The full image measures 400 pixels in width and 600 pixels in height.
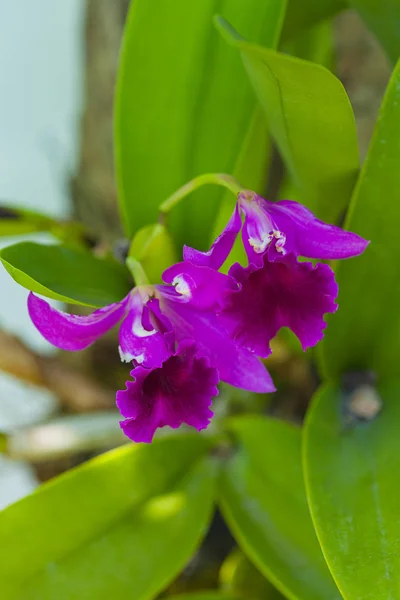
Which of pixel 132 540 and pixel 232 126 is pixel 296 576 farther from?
pixel 232 126

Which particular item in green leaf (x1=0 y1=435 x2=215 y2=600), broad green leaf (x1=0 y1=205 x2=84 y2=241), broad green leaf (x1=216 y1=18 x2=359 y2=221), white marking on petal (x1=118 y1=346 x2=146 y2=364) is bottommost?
green leaf (x1=0 y1=435 x2=215 y2=600)

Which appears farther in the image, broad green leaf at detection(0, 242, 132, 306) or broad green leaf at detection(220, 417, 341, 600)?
broad green leaf at detection(220, 417, 341, 600)

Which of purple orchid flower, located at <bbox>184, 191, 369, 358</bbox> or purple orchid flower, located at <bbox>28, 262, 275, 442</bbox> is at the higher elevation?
purple orchid flower, located at <bbox>184, 191, 369, 358</bbox>

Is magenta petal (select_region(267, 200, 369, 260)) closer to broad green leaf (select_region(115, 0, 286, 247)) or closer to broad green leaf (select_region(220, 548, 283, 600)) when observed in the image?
broad green leaf (select_region(115, 0, 286, 247))

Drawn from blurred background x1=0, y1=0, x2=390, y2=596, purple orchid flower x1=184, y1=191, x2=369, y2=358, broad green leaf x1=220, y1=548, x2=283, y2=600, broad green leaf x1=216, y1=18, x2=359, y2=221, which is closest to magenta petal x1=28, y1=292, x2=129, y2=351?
purple orchid flower x1=184, y1=191, x2=369, y2=358

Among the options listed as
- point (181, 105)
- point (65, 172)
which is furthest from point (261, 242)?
point (65, 172)

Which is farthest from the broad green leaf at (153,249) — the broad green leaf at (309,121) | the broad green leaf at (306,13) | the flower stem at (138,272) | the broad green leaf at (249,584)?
the broad green leaf at (249,584)

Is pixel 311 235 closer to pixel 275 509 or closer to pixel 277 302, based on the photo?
pixel 277 302
